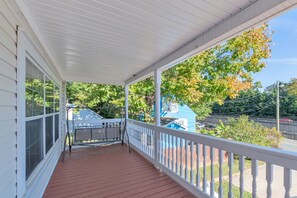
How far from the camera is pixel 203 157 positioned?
8.29ft

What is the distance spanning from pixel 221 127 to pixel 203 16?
773 centimetres

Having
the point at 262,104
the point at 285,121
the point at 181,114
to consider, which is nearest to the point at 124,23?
the point at 181,114

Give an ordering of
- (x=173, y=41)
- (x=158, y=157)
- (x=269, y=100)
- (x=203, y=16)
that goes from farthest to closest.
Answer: (x=269, y=100) < (x=158, y=157) < (x=173, y=41) < (x=203, y=16)

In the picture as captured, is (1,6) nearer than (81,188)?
Yes

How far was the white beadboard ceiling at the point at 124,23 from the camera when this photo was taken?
5.84 ft

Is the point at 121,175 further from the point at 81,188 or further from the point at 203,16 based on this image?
the point at 203,16

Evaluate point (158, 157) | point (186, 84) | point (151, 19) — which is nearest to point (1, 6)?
point (151, 19)

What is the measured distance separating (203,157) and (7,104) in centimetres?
234

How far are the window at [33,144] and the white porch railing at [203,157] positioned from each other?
7.07 ft

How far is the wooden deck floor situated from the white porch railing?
0.74 ft

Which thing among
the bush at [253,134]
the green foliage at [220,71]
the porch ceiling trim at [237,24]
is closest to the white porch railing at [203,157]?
the porch ceiling trim at [237,24]

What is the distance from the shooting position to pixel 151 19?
2080mm

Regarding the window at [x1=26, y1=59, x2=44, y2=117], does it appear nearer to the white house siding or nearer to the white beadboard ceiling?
the white house siding

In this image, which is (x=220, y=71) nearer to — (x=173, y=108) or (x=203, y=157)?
(x=173, y=108)
